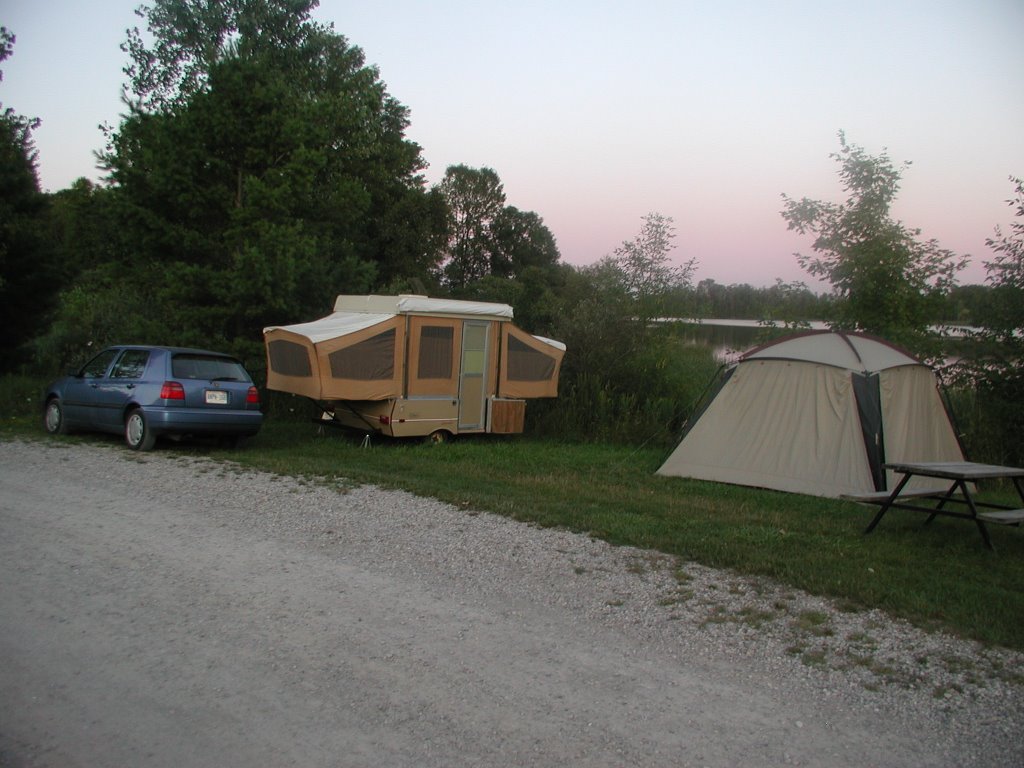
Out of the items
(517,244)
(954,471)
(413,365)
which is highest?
(517,244)

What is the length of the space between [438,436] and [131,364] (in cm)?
451

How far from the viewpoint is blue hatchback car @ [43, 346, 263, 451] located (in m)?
11.6

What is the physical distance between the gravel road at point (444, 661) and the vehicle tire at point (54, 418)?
615cm

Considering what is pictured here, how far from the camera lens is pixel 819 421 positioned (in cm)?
1072

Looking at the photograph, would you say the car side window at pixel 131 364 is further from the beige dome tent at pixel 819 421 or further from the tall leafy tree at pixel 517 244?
the tall leafy tree at pixel 517 244

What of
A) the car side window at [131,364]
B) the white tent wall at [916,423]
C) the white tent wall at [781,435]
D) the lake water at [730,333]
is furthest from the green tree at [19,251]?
the white tent wall at [916,423]

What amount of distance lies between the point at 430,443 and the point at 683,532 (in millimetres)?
A: 6329

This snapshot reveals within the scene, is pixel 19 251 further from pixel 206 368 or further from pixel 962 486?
pixel 962 486

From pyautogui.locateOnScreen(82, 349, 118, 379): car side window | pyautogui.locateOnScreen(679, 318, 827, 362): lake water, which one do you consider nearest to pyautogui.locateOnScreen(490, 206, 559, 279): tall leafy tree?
pyautogui.locateOnScreen(679, 318, 827, 362): lake water

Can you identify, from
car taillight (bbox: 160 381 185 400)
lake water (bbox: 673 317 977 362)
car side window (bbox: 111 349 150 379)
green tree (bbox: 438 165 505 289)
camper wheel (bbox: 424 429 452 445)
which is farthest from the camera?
green tree (bbox: 438 165 505 289)

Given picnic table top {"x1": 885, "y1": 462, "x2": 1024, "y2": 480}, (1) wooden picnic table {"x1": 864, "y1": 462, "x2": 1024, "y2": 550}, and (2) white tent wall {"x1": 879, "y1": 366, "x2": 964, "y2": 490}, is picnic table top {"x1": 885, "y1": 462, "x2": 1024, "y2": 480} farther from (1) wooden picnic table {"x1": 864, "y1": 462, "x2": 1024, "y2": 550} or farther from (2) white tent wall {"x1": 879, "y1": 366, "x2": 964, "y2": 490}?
(2) white tent wall {"x1": 879, "y1": 366, "x2": 964, "y2": 490}

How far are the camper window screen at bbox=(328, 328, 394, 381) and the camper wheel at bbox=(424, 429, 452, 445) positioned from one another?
1.31 metres

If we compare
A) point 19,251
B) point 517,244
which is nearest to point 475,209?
point 517,244

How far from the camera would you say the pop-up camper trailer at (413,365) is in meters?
12.4
